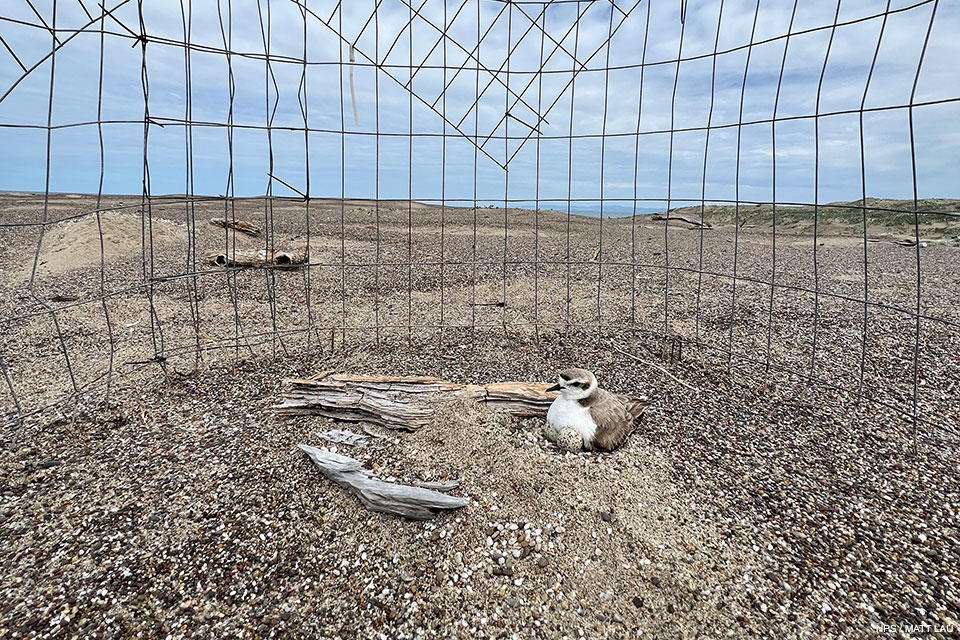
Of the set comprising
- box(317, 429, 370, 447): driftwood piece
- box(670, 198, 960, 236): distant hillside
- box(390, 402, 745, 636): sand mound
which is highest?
box(670, 198, 960, 236): distant hillside

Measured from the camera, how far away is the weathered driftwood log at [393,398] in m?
4.09

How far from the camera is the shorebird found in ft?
12.1

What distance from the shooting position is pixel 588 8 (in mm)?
6004

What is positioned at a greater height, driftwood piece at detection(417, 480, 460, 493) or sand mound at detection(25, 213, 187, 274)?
sand mound at detection(25, 213, 187, 274)

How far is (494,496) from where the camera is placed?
10.5 ft

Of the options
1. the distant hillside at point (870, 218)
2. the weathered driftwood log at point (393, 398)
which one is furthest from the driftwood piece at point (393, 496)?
the distant hillside at point (870, 218)

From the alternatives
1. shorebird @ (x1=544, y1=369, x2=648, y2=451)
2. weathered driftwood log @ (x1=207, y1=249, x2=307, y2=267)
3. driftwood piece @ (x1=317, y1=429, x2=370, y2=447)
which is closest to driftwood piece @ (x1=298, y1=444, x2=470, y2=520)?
driftwood piece @ (x1=317, y1=429, x2=370, y2=447)

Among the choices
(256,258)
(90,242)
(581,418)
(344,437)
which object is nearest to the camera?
(581,418)

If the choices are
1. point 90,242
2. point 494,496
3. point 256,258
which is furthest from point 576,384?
point 90,242

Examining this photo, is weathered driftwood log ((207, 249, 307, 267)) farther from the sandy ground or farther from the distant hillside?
the distant hillside

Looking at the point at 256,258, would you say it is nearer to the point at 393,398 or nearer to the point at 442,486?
the point at 393,398

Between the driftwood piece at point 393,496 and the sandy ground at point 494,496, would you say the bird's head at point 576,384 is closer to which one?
the sandy ground at point 494,496

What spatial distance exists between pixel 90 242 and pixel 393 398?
36.1 ft

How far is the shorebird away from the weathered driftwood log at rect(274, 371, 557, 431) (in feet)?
1.33
